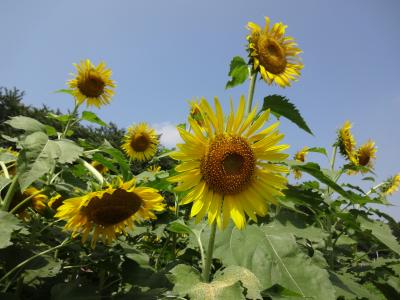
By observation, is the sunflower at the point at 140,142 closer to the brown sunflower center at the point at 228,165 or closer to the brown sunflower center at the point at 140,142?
the brown sunflower center at the point at 140,142

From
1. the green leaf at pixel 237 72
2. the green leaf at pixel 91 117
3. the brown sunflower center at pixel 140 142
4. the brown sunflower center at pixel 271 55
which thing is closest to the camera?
the green leaf at pixel 237 72

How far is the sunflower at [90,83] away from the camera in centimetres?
485

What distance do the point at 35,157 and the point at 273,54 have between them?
1.89 m

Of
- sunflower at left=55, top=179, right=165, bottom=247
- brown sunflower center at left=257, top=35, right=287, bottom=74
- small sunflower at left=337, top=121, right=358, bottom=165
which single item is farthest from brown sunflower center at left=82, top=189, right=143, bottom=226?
small sunflower at left=337, top=121, right=358, bottom=165

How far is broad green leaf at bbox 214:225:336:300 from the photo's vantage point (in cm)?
175

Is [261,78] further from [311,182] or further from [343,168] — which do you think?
[343,168]

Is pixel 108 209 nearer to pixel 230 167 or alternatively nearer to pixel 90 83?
pixel 230 167

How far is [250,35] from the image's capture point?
110 inches

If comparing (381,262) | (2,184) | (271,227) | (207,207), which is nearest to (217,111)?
(207,207)

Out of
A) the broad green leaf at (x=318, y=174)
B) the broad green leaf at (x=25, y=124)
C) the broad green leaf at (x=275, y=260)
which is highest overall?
the broad green leaf at (x=25, y=124)

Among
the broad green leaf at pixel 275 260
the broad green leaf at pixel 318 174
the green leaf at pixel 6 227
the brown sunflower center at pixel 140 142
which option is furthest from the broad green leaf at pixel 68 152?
the brown sunflower center at pixel 140 142

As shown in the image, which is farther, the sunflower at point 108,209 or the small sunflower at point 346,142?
the small sunflower at point 346,142

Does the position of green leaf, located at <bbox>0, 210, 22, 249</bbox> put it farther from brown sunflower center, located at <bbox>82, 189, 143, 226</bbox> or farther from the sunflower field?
brown sunflower center, located at <bbox>82, 189, 143, 226</bbox>

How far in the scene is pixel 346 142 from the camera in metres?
5.03
